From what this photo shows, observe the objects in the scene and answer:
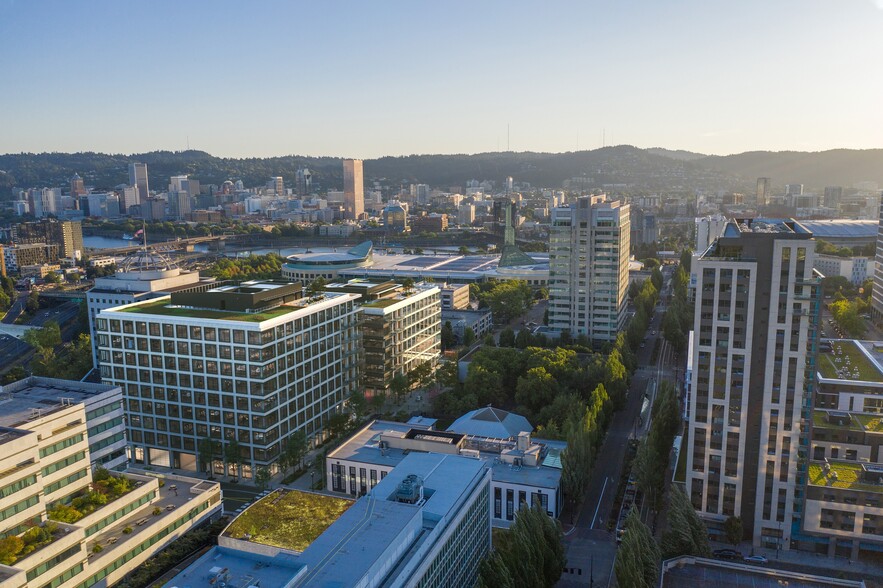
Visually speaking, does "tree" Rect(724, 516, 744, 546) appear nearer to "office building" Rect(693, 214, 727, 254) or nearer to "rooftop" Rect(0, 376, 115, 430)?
"rooftop" Rect(0, 376, 115, 430)

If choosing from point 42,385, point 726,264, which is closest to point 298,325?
point 42,385

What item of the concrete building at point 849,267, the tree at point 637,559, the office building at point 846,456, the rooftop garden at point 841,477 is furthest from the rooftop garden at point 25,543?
the concrete building at point 849,267

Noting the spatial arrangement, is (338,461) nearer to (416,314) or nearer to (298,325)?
(298,325)

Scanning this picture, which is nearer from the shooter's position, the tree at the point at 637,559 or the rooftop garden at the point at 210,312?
the tree at the point at 637,559

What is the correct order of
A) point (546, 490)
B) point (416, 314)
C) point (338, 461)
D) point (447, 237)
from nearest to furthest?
1. point (546, 490)
2. point (338, 461)
3. point (416, 314)
4. point (447, 237)

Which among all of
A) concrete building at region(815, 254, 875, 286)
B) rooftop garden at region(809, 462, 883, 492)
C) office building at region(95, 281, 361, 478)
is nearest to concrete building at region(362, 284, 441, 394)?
office building at region(95, 281, 361, 478)

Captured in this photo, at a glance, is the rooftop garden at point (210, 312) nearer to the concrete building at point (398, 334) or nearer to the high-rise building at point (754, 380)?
the concrete building at point (398, 334)
